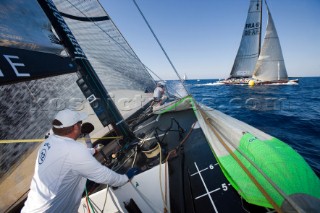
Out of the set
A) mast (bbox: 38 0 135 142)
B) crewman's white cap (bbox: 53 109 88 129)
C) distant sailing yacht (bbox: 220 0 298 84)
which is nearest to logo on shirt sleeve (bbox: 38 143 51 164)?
crewman's white cap (bbox: 53 109 88 129)

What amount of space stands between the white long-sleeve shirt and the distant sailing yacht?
30.0 metres

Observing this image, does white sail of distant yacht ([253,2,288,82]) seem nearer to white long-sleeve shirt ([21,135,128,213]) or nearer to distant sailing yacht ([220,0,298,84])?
distant sailing yacht ([220,0,298,84])

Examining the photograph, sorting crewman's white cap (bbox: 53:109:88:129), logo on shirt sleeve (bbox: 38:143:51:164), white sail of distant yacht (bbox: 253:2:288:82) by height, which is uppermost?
crewman's white cap (bbox: 53:109:88:129)

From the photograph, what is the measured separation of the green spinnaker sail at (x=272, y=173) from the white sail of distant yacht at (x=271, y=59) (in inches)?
1167

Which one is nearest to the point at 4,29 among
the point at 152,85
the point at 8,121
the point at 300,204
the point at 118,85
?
the point at 8,121

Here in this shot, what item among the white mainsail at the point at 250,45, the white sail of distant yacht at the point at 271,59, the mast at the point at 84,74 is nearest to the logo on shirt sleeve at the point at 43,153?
the mast at the point at 84,74

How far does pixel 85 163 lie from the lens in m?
1.32

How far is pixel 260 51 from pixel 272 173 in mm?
31482

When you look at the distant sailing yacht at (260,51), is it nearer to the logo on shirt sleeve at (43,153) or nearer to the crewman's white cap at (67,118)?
the crewman's white cap at (67,118)

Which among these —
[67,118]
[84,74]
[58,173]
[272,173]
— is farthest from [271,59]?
[58,173]

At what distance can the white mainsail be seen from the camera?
84.3 feet

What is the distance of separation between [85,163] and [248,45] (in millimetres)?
33092

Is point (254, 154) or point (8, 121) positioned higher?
point (8, 121)

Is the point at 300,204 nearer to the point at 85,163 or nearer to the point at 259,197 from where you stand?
the point at 259,197
